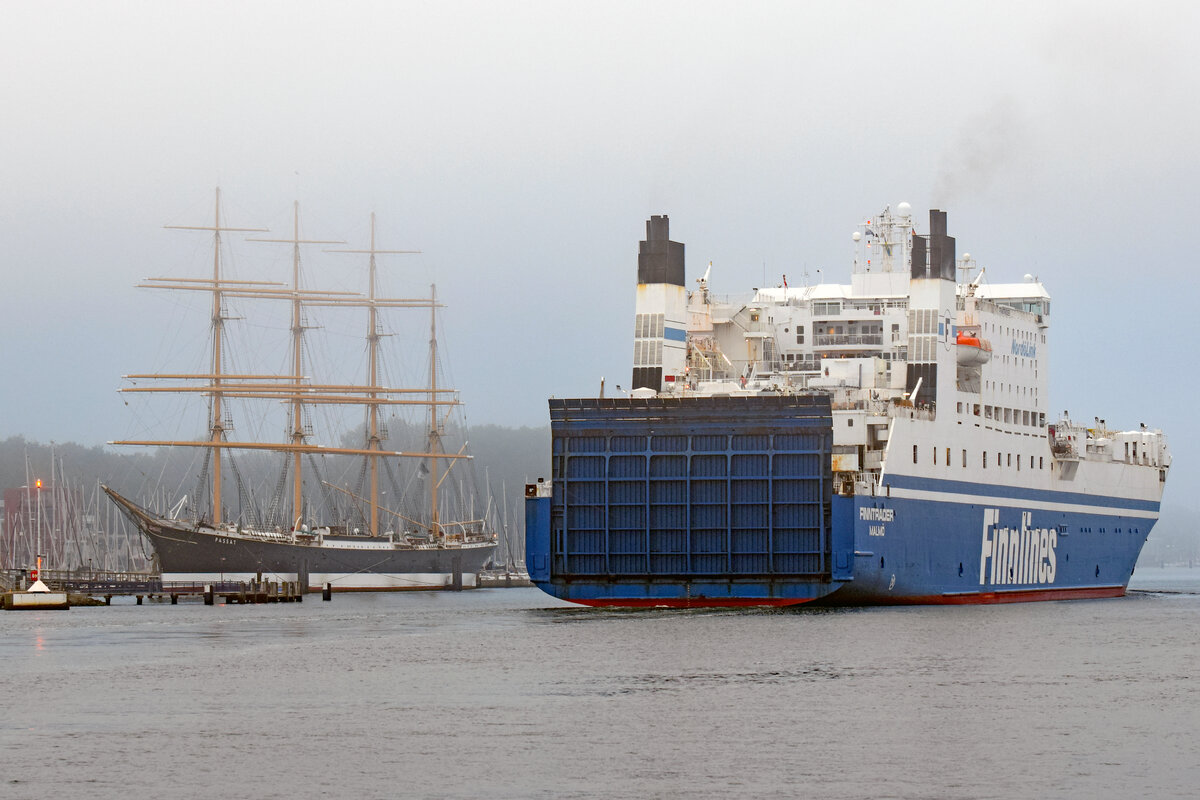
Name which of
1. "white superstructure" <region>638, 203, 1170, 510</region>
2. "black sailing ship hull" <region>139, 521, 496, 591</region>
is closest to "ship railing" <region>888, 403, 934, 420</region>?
"white superstructure" <region>638, 203, 1170, 510</region>

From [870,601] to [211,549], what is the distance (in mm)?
60099

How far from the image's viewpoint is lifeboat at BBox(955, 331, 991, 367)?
66.3 m

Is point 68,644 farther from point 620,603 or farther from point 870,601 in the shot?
point 870,601

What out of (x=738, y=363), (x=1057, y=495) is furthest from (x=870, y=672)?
(x=1057, y=495)

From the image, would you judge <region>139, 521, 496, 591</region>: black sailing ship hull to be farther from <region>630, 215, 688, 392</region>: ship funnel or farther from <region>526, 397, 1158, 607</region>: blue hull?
<region>526, 397, 1158, 607</region>: blue hull

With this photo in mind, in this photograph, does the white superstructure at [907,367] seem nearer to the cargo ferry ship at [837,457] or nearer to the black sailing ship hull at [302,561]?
the cargo ferry ship at [837,457]

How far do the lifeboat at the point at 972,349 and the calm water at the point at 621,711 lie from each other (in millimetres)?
14292

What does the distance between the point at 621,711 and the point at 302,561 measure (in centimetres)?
8441

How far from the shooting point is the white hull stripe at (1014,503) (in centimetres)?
6071

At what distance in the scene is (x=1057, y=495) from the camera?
7200 centimetres

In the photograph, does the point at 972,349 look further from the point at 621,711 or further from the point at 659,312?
the point at 621,711

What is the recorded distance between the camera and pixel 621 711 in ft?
103

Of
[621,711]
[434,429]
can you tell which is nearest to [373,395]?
[434,429]

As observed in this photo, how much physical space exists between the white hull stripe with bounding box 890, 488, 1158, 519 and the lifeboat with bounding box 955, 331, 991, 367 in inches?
193
